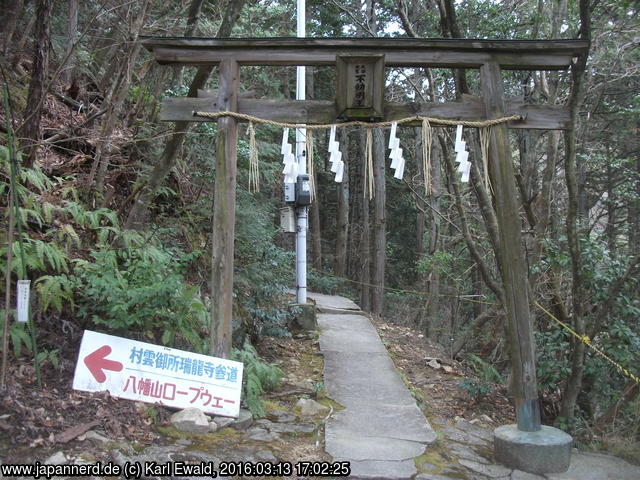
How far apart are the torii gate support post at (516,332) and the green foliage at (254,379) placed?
231 cm

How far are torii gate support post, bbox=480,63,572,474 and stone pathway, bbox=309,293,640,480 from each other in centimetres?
16

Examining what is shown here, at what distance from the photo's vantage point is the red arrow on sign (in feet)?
15.1

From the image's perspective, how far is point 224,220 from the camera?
207 inches

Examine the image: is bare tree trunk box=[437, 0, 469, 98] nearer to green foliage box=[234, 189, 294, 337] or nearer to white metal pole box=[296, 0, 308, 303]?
white metal pole box=[296, 0, 308, 303]

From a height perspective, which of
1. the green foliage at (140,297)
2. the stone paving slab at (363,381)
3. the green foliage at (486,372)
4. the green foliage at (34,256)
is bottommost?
the green foliage at (486,372)

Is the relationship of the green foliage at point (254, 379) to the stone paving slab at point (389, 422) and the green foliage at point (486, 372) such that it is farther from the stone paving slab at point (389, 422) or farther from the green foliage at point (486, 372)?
the green foliage at point (486, 372)

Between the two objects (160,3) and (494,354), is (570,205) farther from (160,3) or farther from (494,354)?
(160,3)

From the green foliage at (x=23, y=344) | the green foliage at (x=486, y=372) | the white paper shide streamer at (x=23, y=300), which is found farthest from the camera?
the green foliage at (x=486, y=372)

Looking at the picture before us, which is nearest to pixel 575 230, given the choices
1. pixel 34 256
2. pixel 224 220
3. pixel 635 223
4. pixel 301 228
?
pixel 224 220

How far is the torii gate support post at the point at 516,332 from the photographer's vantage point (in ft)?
15.3

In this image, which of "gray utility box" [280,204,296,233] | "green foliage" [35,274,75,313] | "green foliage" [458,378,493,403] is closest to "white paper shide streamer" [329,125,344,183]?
"green foliage" [35,274,75,313]

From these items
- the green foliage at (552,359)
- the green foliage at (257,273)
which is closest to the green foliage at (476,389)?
the green foliage at (552,359)

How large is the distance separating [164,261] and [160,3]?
628 centimetres

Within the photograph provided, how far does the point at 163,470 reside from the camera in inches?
152
